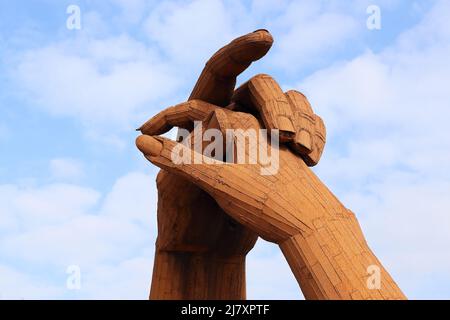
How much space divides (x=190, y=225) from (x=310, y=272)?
1930 mm

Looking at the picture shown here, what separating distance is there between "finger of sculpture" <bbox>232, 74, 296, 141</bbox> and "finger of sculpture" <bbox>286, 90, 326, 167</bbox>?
7cm

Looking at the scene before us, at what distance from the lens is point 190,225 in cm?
581

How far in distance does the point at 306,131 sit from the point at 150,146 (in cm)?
134

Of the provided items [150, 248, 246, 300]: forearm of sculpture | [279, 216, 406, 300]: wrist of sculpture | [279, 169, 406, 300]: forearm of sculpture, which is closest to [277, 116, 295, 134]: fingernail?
[279, 169, 406, 300]: forearm of sculpture

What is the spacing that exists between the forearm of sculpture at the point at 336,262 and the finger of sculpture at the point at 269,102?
2.58 ft

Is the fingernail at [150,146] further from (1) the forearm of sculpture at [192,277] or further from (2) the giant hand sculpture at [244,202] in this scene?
(1) the forearm of sculpture at [192,277]

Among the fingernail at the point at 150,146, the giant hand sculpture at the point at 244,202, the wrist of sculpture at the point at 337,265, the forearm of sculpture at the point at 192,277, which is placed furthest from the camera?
the forearm of sculpture at the point at 192,277

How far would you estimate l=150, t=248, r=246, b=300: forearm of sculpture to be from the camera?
235 inches

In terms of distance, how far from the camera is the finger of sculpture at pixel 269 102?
4988mm

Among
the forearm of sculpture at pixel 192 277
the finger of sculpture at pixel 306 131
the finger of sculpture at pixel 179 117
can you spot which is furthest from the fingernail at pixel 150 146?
the forearm of sculpture at pixel 192 277

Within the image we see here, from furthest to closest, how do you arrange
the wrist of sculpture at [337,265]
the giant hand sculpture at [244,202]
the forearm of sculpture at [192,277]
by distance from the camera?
the forearm of sculpture at [192,277], the giant hand sculpture at [244,202], the wrist of sculpture at [337,265]
